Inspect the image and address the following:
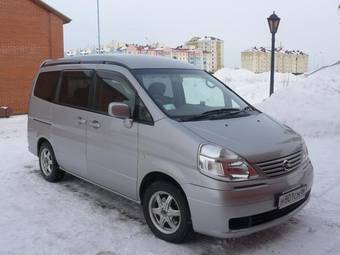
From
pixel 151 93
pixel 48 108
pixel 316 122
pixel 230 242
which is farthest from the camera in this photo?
pixel 316 122

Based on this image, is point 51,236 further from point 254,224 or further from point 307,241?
point 307,241

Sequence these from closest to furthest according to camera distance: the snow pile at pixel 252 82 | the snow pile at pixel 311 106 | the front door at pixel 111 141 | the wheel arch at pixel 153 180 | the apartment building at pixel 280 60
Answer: the wheel arch at pixel 153 180
the front door at pixel 111 141
the snow pile at pixel 311 106
the snow pile at pixel 252 82
the apartment building at pixel 280 60

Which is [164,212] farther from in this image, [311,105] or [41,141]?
[311,105]

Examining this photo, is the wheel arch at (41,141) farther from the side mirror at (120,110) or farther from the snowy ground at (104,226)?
the side mirror at (120,110)

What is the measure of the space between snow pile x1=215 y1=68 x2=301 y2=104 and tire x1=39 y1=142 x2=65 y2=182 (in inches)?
644

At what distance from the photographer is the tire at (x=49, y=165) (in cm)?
666

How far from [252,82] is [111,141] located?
2876 centimetres

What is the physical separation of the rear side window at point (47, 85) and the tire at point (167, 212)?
2.73m

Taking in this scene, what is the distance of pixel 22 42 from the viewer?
1841cm

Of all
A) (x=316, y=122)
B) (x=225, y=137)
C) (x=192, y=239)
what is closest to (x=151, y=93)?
(x=225, y=137)

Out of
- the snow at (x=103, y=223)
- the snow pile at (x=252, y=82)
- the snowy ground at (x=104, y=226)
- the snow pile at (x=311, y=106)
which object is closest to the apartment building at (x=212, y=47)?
the snow pile at (x=252, y=82)

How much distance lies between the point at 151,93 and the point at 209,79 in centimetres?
125

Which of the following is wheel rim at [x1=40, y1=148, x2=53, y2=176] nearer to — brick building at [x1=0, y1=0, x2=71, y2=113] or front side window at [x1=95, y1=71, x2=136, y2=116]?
front side window at [x1=95, y1=71, x2=136, y2=116]

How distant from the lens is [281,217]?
4352mm
